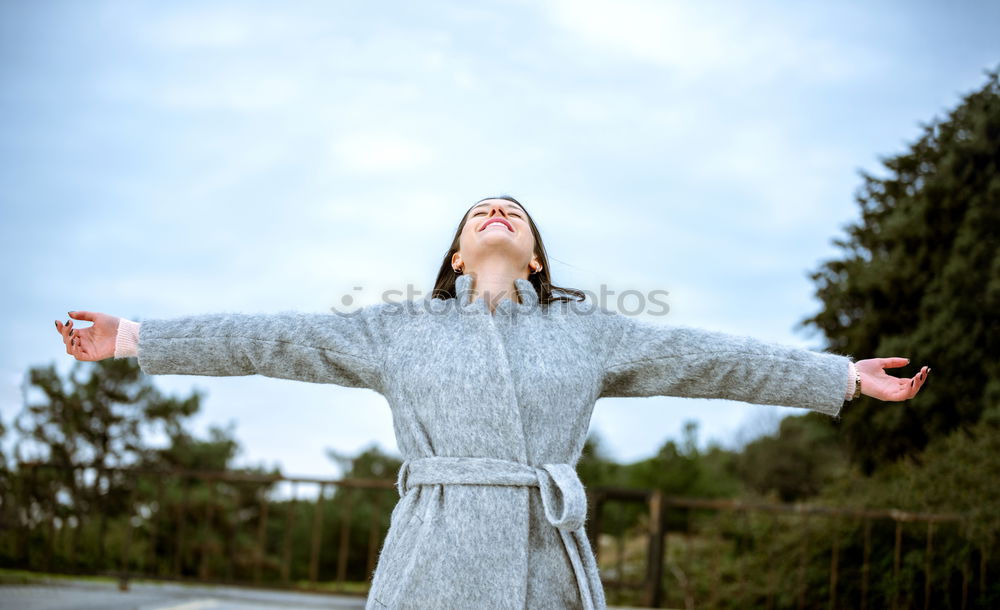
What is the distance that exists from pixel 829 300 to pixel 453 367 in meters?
6.48

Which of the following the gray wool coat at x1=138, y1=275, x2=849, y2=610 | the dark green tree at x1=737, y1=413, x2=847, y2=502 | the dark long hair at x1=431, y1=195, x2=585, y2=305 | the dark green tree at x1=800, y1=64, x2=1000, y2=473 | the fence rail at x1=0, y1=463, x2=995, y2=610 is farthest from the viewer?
the dark green tree at x1=737, y1=413, x2=847, y2=502

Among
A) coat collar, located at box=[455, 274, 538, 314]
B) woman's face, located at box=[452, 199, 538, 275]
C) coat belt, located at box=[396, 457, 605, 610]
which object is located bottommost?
coat belt, located at box=[396, 457, 605, 610]

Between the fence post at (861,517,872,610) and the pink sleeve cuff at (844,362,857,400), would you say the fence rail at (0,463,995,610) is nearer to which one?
the fence post at (861,517,872,610)

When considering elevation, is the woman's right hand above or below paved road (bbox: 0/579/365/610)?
above

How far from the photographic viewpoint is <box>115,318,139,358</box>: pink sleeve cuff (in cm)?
204

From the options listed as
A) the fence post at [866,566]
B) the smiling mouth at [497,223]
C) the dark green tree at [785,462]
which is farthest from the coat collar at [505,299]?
the dark green tree at [785,462]

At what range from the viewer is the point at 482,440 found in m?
1.84

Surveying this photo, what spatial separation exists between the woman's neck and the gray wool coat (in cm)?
4

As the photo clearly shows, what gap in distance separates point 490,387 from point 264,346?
0.58 metres

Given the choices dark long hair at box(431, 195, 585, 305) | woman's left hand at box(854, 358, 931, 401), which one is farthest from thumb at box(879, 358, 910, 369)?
dark long hair at box(431, 195, 585, 305)

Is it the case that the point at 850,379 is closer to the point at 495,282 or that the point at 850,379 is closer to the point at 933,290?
the point at 495,282

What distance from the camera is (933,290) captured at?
6633 mm

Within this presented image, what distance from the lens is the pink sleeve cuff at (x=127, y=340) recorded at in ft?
6.70

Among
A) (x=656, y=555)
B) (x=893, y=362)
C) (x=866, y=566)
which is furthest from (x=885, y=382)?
(x=656, y=555)
